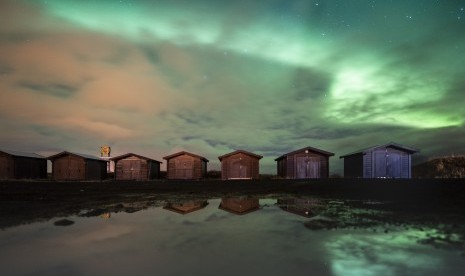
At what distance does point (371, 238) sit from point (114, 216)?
1006 cm

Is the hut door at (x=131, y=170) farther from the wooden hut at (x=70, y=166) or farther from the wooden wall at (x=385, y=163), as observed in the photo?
the wooden wall at (x=385, y=163)

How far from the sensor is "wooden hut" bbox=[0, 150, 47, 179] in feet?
157

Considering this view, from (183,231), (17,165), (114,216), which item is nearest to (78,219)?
(114,216)

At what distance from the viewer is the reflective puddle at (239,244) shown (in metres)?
6.79

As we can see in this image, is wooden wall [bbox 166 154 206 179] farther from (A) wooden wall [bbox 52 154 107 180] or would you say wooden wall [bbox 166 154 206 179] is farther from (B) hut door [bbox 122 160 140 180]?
(A) wooden wall [bbox 52 154 107 180]

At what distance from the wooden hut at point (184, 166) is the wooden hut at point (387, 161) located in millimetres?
24363

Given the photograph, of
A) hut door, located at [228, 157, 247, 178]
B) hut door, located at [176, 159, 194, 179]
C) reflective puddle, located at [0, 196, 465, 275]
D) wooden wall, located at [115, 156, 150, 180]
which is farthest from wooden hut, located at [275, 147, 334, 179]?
reflective puddle, located at [0, 196, 465, 275]

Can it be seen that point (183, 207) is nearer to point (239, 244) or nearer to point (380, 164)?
point (239, 244)

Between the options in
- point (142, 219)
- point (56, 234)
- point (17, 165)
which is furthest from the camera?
point (17, 165)

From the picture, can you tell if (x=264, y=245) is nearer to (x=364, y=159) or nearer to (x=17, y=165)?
(x=364, y=159)

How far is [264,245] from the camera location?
8.63 meters

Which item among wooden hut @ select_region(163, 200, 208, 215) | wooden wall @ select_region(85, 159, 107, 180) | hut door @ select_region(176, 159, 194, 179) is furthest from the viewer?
hut door @ select_region(176, 159, 194, 179)

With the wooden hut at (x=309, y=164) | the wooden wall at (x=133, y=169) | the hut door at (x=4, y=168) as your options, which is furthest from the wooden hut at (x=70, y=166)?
the wooden hut at (x=309, y=164)

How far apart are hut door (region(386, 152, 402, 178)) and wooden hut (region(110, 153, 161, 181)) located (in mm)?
35688
